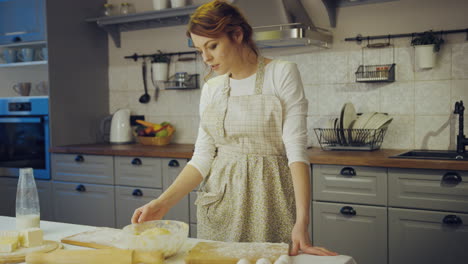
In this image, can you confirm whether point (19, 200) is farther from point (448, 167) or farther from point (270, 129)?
point (448, 167)

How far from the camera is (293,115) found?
1615 mm

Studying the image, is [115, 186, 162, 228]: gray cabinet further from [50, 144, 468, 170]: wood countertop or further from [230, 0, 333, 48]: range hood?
[230, 0, 333, 48]: range hood

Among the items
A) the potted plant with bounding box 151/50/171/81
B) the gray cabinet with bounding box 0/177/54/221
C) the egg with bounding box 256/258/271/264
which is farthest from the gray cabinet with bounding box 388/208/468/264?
the gray cabinet with bounding box 0/177/54/221

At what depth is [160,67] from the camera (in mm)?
3732

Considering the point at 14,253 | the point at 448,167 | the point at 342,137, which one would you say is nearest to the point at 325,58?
the point at 342,137

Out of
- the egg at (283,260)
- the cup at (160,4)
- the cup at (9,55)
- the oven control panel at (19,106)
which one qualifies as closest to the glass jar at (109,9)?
the cup at (160,4)

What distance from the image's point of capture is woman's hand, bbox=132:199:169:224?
4.89 feet

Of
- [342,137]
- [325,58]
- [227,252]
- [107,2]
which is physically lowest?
[227,252]

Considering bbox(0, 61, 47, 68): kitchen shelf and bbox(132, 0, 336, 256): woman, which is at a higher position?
bbox(0, 61, 47, 68): kitchen shelf

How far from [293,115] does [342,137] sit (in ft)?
4.58

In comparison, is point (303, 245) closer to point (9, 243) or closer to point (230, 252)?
point (230, 252)

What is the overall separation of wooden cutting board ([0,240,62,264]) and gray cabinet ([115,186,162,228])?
5.93ft

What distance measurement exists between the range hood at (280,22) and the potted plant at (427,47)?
542 mm

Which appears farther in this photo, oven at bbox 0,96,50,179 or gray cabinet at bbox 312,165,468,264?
oven at bbox 0,96,50,179
